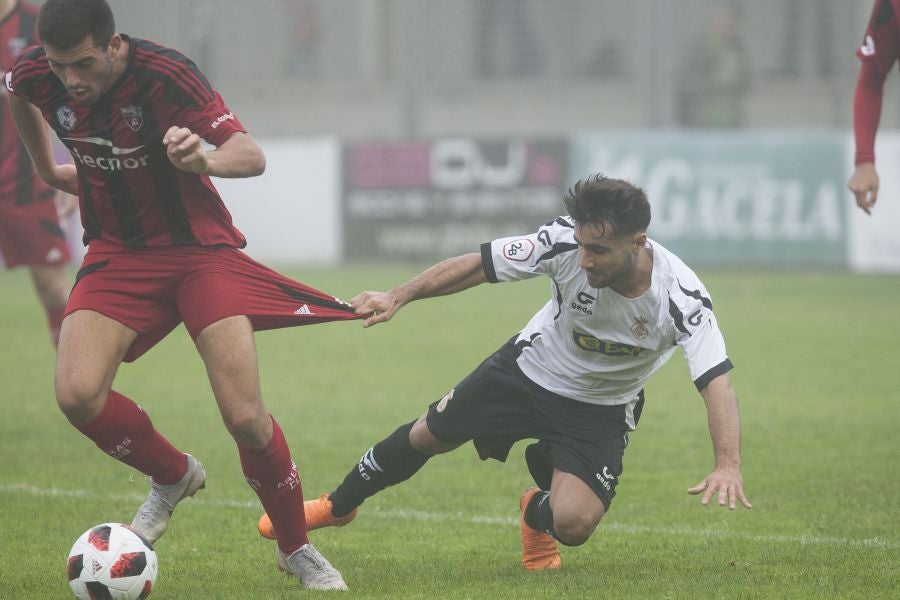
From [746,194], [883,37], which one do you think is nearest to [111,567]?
[883,37]

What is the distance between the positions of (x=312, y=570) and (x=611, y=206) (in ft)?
5.63

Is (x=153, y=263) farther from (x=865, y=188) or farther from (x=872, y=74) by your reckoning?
(x=872, y=74)

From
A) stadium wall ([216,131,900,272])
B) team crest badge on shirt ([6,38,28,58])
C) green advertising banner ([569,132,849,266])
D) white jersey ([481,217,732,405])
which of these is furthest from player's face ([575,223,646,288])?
green advertising banner ([569,132,849,266])

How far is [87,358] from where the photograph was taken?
4.81 metres

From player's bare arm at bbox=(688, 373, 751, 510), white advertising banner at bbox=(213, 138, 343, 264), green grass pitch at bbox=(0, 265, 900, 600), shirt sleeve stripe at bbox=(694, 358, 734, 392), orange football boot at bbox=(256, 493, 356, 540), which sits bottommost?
white advertising banner at bbox=(213, 138, 343, 264)

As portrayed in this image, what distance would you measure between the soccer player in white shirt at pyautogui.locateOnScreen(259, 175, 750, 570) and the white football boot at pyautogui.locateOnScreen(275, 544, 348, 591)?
35cm

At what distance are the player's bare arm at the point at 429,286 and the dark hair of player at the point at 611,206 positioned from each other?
0.46m

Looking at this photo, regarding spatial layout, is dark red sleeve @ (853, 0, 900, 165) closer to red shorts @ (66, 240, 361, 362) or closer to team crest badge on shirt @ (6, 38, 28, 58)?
red shorts @ (66, 240, 361, 362)

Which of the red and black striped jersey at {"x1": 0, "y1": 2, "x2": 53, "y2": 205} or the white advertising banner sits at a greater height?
the red and black striped jersey at {"x1": 0, "y1": 2, "x2": 53, "y2": 205}

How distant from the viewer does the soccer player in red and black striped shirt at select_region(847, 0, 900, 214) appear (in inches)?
244

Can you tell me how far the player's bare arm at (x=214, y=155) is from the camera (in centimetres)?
448

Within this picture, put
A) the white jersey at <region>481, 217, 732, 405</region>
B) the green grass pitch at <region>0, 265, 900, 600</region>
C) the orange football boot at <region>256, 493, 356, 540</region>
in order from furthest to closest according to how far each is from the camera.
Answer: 1. the orange football boot at <region>256, 493, 356, 540</region>
2. the green grass pitch at <region>0, 265, 900, 600</region>
3. the white jersey at <region>481, 217, 732, 405</region>

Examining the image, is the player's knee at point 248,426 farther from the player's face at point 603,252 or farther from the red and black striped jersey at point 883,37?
the red and black striped jersey at point 883,37

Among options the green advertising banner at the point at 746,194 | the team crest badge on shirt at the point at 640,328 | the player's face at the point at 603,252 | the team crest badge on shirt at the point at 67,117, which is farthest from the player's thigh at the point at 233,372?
the green advertising banner at the point at 746,194
